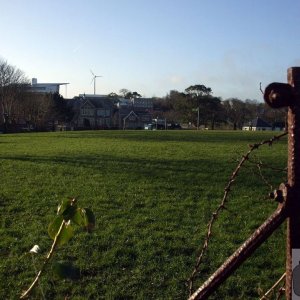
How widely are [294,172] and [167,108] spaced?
108231 mm

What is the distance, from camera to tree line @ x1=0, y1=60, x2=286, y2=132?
233 ft

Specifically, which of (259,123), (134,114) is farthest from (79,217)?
(134,114)

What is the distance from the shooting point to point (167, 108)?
109 metres

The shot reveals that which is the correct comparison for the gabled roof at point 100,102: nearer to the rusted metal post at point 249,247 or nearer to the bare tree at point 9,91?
the bare tree at point 9,91

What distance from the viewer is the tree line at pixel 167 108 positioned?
71000 mm

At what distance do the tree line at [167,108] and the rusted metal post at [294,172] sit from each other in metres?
64.4

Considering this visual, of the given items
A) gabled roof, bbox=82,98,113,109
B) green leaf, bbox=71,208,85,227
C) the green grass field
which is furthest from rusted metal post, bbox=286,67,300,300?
gabled roof, bbox=82,98,113,109

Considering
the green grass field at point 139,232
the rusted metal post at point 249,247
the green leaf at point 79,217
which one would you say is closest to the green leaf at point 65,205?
the green leaf at point 79,217

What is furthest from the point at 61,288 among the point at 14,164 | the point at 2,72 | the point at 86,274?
the point at 2,72

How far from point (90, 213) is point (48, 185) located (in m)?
10.3

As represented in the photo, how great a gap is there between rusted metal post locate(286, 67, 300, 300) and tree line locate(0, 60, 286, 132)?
6441 cm

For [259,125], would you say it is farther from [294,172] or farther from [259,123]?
[294,172]

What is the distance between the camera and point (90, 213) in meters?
1.35

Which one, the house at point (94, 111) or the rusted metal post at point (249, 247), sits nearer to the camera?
the rusted metal post at point (249, 247)
